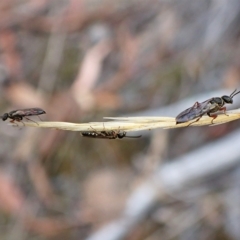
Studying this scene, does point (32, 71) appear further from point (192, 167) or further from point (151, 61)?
point (192, 167)

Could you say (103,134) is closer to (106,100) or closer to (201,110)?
(201,110)

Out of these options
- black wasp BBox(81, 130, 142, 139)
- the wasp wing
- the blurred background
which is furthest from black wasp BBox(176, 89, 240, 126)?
the blurred background

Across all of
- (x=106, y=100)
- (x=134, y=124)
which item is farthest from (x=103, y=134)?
(x=106, y=100)

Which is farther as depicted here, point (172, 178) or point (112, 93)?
point (112, 93)

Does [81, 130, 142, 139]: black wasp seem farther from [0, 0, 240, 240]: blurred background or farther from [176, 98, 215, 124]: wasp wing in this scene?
[0, 0, 240, 240]: blurred background

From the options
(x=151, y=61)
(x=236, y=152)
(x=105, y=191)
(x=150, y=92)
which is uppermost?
(x=151, y=61)

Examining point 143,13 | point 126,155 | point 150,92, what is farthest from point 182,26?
point 126,155
